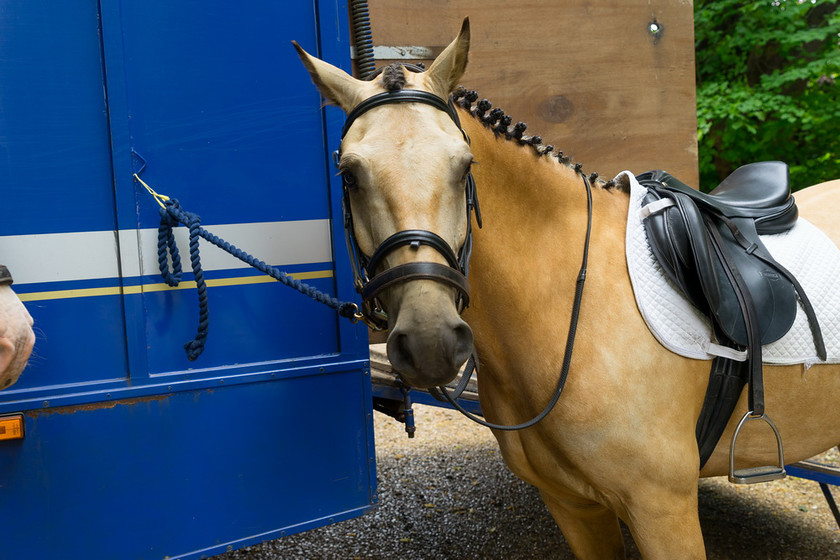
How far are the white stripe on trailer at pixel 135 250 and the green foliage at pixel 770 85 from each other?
510 centimetres

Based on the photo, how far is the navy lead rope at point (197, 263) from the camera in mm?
2148

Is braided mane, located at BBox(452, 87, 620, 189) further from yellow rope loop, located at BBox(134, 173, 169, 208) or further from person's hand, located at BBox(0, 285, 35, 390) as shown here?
person's hand, located at BBox(0, 285, 35, 390)

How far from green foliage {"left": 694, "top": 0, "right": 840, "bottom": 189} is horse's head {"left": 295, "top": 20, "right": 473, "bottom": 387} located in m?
5.29

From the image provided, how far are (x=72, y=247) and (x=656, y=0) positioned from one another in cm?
317

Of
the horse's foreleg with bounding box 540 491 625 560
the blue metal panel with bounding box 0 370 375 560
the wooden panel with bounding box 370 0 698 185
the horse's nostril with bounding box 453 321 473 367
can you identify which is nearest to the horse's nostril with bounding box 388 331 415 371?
the horse's nostril with bounding box 453 321 473 367

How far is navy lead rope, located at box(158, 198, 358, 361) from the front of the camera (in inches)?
84.6

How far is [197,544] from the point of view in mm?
2283

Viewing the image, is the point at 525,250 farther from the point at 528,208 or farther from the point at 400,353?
the point at 400,353

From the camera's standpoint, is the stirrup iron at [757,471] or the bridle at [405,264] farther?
the stirrup iron at [757,471]

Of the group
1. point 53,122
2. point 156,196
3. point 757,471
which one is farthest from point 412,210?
point 757,471

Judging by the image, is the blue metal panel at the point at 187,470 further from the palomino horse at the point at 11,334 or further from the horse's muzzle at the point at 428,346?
the horse's muzzle at the point at 428,346

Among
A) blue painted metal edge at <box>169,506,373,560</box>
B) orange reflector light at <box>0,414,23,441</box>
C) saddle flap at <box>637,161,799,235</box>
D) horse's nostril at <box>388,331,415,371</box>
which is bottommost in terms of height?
blue painted metal edge at <box>169,506,373,560</box>

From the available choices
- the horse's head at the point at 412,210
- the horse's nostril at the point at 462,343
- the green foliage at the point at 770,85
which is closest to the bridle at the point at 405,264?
the horse's head at the point at 412,210

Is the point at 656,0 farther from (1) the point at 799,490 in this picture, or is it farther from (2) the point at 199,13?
(1) the point at 799,490
